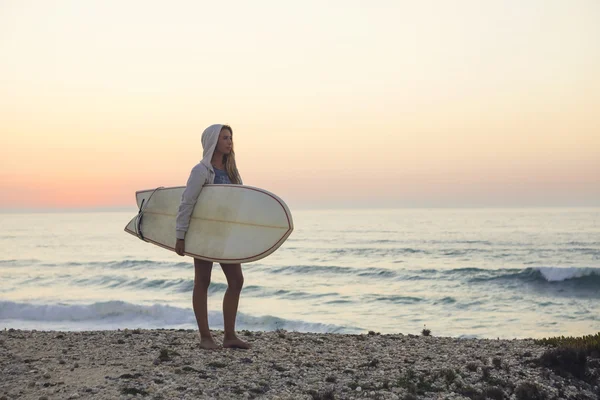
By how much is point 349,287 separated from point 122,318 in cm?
867

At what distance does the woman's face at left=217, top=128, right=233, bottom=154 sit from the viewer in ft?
17.7

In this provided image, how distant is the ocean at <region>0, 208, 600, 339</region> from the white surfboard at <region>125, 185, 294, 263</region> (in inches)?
292

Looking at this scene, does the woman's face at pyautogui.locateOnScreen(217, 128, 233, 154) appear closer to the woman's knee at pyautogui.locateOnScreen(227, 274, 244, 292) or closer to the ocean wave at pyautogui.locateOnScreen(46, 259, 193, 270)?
the woman's knee at pyautogui.locateOnScreen(227, 274, 244, 292)

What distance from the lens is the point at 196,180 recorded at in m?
5.41

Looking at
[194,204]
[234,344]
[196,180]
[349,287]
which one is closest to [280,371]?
[234,344]

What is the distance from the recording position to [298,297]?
1803cm

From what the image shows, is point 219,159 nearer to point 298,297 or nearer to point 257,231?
point 257,231

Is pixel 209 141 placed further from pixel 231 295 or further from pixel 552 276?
pixel 552 276

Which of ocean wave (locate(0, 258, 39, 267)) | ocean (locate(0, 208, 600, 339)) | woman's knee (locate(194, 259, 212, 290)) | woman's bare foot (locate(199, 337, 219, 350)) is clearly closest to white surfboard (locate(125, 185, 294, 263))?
woman's knee (locate(194, 259, 212, 290))

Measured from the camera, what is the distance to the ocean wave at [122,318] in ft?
41.7

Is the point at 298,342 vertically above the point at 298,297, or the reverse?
the point at 298,342

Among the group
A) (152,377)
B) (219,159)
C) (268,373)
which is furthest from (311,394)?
(219,159)

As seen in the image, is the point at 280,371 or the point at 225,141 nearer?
the point at 280,371

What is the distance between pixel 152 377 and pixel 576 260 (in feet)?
84.3
